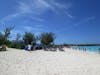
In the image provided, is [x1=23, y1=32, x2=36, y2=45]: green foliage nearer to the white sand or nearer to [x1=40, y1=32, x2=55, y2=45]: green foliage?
[x1=40, y1=32, x2=55, y2=45]: green foliage

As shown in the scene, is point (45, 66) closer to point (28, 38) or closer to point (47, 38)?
point (28, 38)

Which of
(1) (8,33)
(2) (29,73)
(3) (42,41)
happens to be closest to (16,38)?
(3) (42,41)

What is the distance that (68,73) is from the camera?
8.12m

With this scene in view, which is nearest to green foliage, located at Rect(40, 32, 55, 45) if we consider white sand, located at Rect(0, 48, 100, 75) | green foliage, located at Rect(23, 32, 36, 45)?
green foliage, located at Rect(23, 32, 36, 45)

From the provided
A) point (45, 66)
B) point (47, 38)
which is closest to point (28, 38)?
point (47, 38)

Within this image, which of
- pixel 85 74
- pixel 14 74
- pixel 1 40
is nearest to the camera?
pixel 14 74

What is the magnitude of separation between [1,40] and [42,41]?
21669mm

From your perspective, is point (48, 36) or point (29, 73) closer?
point (29, 73)

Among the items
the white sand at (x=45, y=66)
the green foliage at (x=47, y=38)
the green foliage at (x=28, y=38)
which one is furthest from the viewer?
the green foliage at (x=47, y=38)

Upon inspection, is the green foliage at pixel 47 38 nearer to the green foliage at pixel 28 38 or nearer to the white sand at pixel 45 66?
the green foliage at pixel 28 38

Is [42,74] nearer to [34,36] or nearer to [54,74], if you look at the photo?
[54,74]

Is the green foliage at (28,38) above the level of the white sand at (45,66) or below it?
above

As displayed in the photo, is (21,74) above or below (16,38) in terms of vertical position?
below

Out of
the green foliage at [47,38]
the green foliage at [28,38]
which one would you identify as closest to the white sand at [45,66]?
the green foliage at [28,38]
